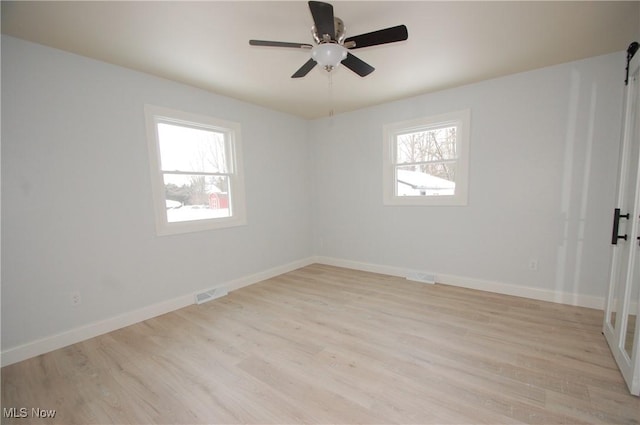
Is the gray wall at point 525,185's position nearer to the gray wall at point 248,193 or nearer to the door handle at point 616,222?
the gray wall at point 248,193

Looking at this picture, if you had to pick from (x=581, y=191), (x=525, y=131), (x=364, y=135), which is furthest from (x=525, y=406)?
(x=364, y=135)

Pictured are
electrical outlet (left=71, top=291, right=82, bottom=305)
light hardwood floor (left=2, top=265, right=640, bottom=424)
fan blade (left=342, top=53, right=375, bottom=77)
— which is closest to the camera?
light hardwood floor (left=2, top=265, right=640, bottom=424)

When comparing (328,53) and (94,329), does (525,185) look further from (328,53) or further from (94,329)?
(94,329)

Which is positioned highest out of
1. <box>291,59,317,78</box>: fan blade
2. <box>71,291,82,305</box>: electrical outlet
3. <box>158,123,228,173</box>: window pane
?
<box>291,59,317,78</box>: fan blade

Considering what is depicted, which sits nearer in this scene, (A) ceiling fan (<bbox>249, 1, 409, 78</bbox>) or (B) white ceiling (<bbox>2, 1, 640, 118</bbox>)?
(A) ceiling fan (<bbox>249, 1, 409, 78</bbox>)

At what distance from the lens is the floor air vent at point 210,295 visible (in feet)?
10.8

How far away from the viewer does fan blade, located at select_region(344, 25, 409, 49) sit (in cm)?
170

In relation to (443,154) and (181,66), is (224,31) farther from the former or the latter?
(443,154)

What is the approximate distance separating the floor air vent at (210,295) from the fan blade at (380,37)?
3120 millimetres

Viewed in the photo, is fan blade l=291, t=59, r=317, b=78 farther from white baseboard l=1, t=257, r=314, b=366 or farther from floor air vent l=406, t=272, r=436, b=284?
floor air vent l=406, t=272, r=436, b=284

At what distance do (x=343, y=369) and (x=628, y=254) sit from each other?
2186mm

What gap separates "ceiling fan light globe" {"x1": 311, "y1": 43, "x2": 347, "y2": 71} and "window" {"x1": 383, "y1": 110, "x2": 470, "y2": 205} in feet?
7.33
